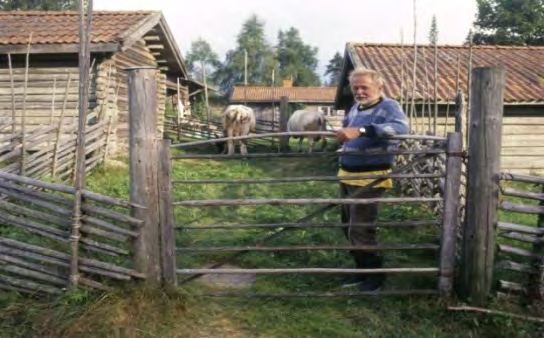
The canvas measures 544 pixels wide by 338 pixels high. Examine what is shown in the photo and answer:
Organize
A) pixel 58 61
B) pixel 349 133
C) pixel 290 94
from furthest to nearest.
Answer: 1. pixel 290 94
2. pixel 58 61
3. pixel 349 133

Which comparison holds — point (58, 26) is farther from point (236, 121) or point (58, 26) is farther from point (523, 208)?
point (523, 208)

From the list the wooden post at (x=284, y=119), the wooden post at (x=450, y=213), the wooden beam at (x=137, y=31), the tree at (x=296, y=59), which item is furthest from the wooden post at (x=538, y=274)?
the tree at (x=296, y=59)

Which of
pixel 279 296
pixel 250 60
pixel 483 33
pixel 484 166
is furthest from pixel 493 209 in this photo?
pixel 250 60

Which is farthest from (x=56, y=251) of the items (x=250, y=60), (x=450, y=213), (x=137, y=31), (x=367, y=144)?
(x=250, y=60)

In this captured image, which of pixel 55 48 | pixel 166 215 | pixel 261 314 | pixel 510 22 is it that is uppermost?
pixel 510 22

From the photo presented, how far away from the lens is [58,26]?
10633 millimetres

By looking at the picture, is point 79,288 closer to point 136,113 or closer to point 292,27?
point 136,113

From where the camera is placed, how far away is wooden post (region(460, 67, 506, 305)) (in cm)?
332

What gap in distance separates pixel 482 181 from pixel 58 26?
10.2m

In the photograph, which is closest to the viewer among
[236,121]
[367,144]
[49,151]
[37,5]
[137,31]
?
[367,144]

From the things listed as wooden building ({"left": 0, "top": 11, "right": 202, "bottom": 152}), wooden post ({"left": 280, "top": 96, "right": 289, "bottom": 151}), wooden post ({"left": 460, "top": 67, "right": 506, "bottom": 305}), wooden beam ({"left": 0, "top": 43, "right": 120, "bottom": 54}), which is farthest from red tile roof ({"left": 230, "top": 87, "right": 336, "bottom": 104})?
wooden post ({"left": 460, "top": 67, "right": 506, "bottom": 305})

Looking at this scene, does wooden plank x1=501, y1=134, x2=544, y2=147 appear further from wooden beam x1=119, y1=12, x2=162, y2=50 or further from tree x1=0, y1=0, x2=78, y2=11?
tree x1=0, y1=0, x2=78, y2=11

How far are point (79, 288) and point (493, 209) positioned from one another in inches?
123

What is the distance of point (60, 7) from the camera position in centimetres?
4466
